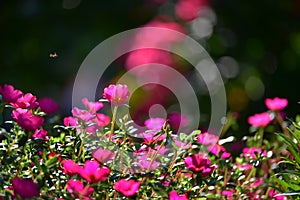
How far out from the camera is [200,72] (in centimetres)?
319

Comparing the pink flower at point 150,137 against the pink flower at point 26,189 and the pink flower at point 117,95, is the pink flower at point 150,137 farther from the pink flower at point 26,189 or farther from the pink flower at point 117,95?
the pink flower at point 26,189

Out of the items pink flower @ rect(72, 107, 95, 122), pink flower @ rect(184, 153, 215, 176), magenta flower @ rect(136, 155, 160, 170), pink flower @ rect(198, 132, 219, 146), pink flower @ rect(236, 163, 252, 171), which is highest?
pink flower @ rect(236, 163, 252, 171)

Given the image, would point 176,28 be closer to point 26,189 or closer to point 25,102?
point 25,102

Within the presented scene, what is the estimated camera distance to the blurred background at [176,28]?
310 centimetres

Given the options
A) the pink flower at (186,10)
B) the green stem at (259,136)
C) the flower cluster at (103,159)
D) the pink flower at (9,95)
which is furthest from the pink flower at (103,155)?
the pink flower at (186,10)

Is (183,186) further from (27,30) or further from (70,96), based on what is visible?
(27,30)

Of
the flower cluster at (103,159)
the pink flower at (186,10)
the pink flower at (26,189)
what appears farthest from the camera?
the pink flower at (186,10)

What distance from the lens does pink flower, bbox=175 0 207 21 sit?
323cm

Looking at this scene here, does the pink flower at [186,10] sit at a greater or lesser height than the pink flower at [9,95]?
greater

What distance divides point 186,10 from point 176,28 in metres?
0.15

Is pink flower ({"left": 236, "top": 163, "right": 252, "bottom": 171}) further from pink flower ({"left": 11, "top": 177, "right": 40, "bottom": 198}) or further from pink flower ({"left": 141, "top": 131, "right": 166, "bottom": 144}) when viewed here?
pink flower ({"left": 11, "top": 177, "right": 40, "bottom": 198})

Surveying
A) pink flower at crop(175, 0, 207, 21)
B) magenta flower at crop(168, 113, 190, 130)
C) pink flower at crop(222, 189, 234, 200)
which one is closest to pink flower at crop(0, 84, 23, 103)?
magenta flower at crop(168, 113, 190, 130)

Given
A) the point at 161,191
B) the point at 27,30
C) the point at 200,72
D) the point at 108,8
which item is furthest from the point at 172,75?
the point at 161,191

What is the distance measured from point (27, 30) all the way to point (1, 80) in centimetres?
A: 28
